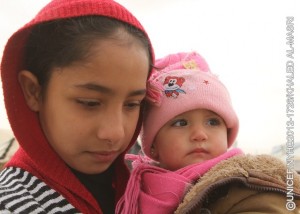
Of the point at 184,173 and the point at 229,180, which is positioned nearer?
the point at 229,180

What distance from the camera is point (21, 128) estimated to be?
1218 millimetres

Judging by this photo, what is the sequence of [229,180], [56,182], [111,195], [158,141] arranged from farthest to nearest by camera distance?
[158,141] → [111,195] → [56,182] → [229,180]

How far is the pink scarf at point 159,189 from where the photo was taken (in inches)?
46.2

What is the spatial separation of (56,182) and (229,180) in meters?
0.53

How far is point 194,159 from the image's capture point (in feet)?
4.45

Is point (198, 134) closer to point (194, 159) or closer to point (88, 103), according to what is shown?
point (194, 159)

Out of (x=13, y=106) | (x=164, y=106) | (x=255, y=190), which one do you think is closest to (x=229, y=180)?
(x=255, y=190)

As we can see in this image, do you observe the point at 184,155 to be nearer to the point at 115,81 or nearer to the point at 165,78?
the point at 165,78

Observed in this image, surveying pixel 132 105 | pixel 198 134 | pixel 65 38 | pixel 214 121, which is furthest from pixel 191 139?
pixel 65 38

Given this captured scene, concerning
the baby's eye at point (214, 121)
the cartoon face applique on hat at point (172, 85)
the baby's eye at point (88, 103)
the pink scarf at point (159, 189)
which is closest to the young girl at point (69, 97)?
the baby's eye at point (88, 103)

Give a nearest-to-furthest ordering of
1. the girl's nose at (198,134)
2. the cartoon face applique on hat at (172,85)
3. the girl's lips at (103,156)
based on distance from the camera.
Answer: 1. the girl's lips at (103,156)
2. the girl's nose at (198,134)
3. the cartoon face applique on hat at (172,85)

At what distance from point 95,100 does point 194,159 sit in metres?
0.49

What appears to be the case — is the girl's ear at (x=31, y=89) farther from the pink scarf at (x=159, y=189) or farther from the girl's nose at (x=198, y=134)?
the girl's nose at (x=198, y=134)

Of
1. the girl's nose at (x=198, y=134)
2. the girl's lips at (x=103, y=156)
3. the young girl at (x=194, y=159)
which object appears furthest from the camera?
the girl's nose at (x=198, y=134)
